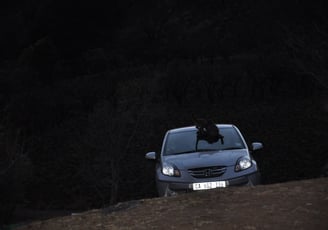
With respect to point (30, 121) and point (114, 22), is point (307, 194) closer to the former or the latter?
point (30, 121)

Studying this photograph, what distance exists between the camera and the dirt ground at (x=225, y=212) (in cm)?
570

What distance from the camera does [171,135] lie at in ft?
36.0

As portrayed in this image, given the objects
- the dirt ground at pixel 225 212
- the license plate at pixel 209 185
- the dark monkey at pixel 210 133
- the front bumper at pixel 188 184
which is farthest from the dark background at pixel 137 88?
the dirt ground at pixel 225 212

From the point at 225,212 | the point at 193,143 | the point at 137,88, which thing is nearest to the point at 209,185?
the point at 193,143

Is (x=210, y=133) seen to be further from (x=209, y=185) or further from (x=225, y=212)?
(x=225, y=212)

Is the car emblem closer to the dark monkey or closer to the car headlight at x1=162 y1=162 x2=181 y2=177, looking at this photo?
the car headlight at x1=162 y1=162 x2=181 y2=177

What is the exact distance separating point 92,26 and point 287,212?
47.2 meters

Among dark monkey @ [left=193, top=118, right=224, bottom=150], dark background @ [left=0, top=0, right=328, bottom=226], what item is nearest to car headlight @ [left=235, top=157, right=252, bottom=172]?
dark monkey @ [left=193, top=118, right=224, bottom=150]

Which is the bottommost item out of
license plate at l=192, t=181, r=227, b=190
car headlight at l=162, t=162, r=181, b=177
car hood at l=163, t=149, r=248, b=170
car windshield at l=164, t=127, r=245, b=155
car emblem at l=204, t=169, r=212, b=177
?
license plate at l=192, t=181, r=227, b=190

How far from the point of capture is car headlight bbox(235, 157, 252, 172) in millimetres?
9266

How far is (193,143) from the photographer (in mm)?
10461

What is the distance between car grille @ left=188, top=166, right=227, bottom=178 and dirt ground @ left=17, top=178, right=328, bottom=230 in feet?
5.52

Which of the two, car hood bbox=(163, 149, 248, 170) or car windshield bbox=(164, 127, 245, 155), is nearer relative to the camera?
car hood bbox=(163, 149, 248, 170)

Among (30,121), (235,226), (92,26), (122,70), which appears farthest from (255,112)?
(92,26)
